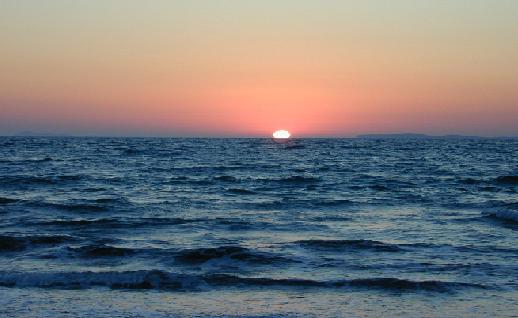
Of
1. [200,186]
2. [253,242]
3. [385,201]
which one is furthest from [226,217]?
[200,186]

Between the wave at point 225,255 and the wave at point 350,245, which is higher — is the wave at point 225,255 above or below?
below

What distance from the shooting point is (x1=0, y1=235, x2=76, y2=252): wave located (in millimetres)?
15530

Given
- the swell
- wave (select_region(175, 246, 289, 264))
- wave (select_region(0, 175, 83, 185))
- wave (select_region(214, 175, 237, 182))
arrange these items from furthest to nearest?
the swell
wave (select_region(214, 175, 237, 182))
wave (select_region(0, 175, 83, 185))
wave (select_region(175, 246, 289, 264))

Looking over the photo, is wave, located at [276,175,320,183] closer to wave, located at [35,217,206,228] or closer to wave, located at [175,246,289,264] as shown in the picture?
wave, located at [35,217,206,228]

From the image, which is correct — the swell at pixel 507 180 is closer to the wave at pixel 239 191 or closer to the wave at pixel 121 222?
the wave at pixel 239 191

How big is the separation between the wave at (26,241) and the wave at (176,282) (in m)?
3.11

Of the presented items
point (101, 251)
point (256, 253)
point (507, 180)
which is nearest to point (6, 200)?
point (101, 251)

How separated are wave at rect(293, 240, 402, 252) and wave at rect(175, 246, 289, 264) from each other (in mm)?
1706

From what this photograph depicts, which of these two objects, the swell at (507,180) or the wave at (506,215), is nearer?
the wave at (506,215)

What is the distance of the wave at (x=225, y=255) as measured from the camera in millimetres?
14238

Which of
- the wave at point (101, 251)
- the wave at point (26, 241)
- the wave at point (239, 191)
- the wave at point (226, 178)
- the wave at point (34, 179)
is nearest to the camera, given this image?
the wave at point (101, 251)

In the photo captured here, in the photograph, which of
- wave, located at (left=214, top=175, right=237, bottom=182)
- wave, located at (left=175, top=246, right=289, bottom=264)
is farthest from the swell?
wave, located at (left=175, top=246, right=289, bottom=264)

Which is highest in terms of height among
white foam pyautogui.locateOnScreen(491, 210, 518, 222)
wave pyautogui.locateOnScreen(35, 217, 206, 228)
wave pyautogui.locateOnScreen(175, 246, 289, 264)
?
white foam pyautogui.locateOnScreen(491, 210, 518, 222)

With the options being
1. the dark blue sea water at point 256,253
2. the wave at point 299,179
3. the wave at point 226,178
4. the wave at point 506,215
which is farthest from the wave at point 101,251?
the wave at point 299,179
